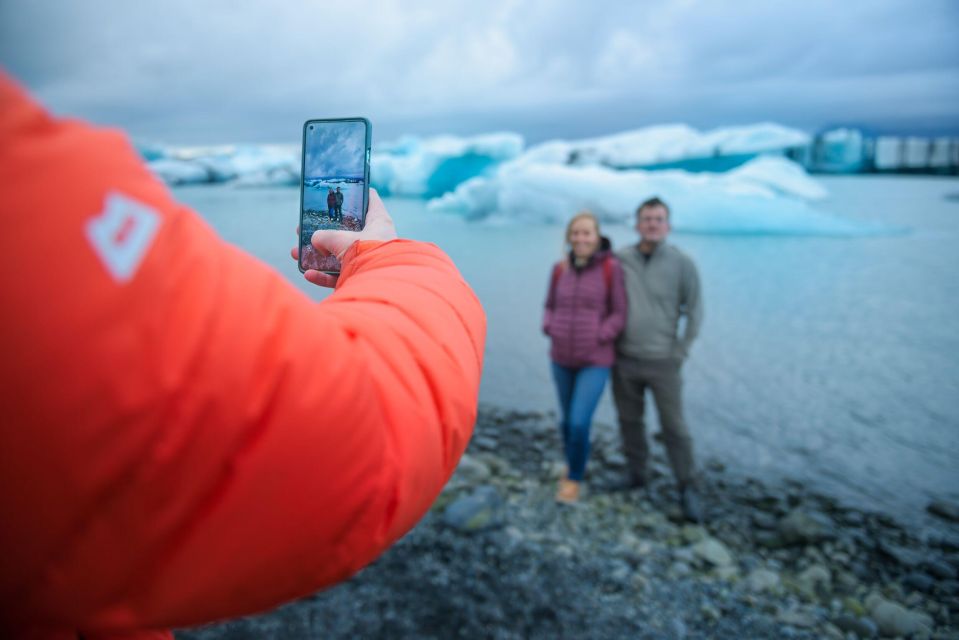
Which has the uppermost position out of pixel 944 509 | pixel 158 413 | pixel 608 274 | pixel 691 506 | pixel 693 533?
pixel 158 413

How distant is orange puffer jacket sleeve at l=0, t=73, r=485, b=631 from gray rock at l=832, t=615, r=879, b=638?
10.8 feet

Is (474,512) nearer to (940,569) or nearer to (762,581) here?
(762,581)

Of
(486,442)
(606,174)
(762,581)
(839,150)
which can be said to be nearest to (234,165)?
(606,174)

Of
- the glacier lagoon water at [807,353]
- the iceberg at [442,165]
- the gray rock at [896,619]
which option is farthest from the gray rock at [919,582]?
the iceberg at [442,165]

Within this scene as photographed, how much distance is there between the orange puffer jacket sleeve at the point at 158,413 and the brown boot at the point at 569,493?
3607mm

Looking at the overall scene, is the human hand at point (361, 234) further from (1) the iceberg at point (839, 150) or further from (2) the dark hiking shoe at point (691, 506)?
(1) the iceberg at point (839, 150)

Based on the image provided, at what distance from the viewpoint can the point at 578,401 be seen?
3.57 metres

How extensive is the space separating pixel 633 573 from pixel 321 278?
9.37 feet

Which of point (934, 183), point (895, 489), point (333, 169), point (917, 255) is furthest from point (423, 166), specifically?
point (934, 183)

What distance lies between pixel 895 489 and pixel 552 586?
3598 millimetres

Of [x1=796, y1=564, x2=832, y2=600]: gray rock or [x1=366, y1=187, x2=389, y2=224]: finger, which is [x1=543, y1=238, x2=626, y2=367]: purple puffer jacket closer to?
[x1=796, y1=564, x2=832, y2=600]: gray rock

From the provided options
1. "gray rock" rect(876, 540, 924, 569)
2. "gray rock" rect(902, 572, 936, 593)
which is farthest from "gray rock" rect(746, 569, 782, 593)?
"gray rock" rect(876, 540, 924, 569)

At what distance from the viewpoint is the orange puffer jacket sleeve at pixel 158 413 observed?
37 cm

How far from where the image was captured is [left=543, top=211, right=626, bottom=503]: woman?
347 cm
